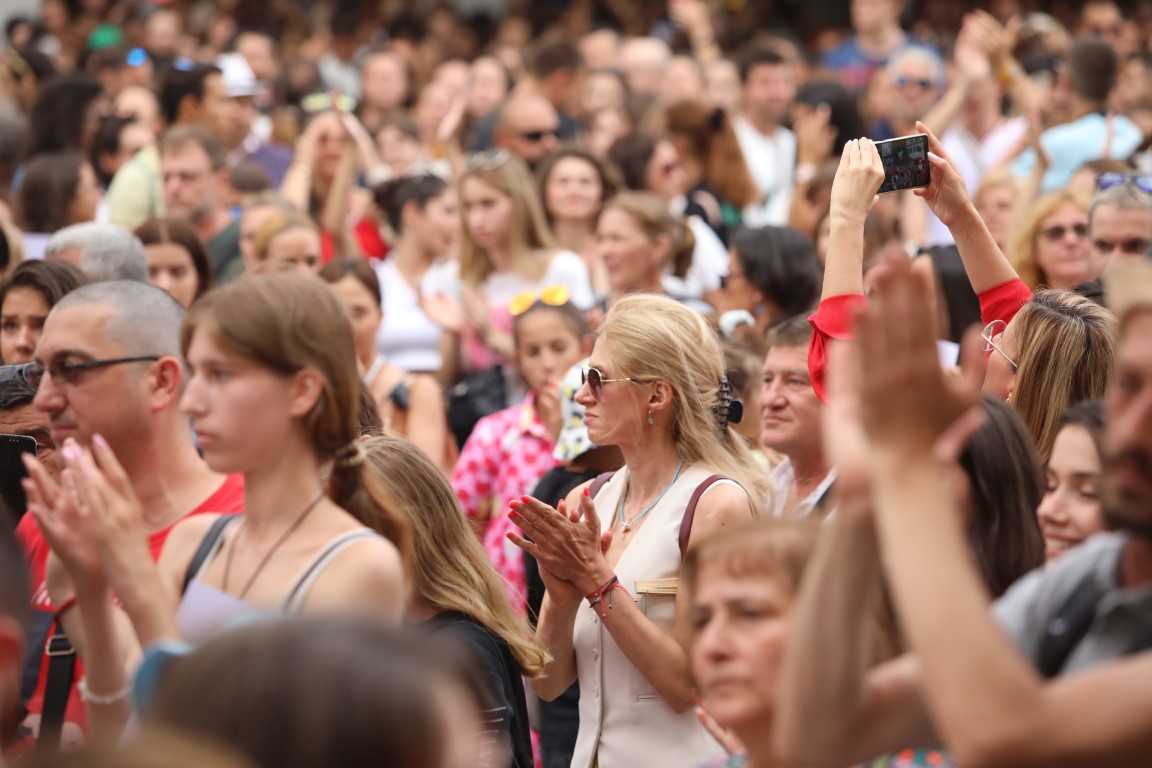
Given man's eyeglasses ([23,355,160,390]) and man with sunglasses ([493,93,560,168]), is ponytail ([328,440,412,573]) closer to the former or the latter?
man's eyeglasses ([23,355,160,390])

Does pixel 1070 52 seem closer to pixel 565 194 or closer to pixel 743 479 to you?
pixel 565 194

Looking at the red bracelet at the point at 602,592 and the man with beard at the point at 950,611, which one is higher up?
the man with beard at the point at 950,611

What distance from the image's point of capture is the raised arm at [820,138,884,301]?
3.70 metres

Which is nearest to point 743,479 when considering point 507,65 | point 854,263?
point 854,263

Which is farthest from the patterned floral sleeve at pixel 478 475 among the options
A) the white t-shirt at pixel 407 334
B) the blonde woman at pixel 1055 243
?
the blonde woman at pixel 1055 243

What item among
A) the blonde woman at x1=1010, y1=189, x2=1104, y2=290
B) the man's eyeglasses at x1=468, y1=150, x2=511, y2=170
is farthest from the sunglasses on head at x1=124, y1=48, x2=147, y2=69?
the blonde woman at x1=1010, y1=189, x2=1104, y2=290

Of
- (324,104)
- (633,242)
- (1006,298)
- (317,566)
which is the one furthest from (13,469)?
(324,104)

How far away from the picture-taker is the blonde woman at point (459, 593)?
3393 mm

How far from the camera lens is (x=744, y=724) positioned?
2.30 meters

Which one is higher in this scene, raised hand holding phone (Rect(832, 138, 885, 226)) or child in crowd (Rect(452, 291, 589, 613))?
raised hand holding phone (Rect(832, 138, 885, 226))

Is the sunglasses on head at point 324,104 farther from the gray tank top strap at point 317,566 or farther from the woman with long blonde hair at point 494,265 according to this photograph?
the gray tank top strap at point 317,566

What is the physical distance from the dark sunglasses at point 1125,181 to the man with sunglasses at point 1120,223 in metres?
0.21

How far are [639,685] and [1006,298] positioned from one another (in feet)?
4.77

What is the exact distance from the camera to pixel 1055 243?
5.83 meters
